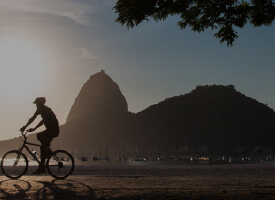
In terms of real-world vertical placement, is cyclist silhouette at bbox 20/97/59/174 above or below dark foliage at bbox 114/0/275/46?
below

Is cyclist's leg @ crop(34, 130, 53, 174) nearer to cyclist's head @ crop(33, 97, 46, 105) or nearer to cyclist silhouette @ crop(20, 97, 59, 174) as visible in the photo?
cyclist silhouette @ crop(20, 97, 59, 174)

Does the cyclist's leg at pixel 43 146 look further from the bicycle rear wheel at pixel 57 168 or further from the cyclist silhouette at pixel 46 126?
the bicycle rear wheel at pixel 57 168

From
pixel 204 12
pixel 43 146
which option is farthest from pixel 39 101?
pixel 204 12

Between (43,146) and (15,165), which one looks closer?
(43,146)

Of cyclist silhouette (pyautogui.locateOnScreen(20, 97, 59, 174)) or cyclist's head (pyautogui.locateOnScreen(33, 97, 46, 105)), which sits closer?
cyclist silhouette (pyautogui.locateOnScreen(20, 97, 59, 174))

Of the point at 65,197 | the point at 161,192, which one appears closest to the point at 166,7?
the point at 161,192

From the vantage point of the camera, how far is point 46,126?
34.2ft

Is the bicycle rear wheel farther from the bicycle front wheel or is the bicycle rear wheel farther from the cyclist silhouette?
the bicycle front wheel

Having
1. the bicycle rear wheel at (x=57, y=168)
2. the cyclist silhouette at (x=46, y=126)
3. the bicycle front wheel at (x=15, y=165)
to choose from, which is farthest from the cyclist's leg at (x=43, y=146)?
the bicycle front wheel at (x=15, y=165)

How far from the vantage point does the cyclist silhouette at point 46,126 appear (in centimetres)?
1029

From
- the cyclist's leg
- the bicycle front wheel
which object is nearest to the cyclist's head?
the cyclist's leg

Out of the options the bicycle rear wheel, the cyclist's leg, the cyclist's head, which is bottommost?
the bicycle rear wheel

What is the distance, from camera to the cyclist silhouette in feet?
33.8

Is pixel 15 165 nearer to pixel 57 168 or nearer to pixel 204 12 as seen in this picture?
pixel 57 168
